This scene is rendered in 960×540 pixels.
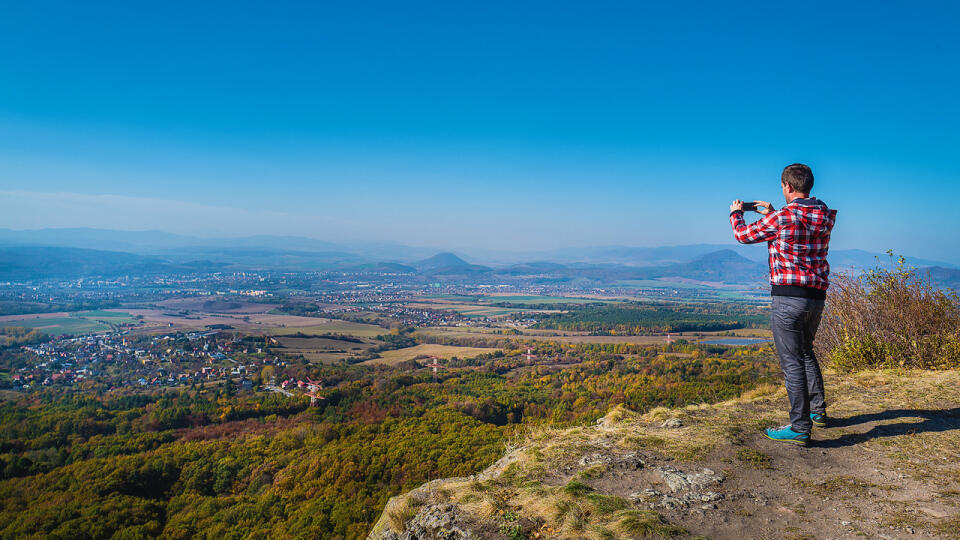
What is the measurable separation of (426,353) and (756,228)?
48055 millimetres

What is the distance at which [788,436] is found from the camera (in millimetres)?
4449

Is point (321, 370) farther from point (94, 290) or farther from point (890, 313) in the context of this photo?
point (94, 290)

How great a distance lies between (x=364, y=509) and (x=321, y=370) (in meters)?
33.4

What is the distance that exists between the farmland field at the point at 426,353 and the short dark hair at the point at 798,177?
43.5 meters

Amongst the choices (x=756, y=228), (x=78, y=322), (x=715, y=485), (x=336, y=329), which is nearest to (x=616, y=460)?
(x=715, y=485)

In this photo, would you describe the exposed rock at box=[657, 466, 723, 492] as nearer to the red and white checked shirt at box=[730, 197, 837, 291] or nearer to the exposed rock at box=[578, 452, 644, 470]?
the exposed rock at box=[578, 452, 644, 470]

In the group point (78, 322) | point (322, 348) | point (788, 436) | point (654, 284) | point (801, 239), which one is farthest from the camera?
point (654, 284)

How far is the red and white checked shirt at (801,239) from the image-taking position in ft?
13.0

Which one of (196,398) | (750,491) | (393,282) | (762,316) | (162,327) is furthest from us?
(393,282)

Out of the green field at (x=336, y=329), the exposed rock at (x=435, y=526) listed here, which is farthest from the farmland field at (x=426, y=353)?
the exposed rock at (x=435, y=526)

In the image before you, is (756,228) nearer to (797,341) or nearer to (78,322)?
(797,341)

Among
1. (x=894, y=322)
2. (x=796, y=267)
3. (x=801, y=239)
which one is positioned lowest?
(x=894, y=322)

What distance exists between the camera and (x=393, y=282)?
151000mm

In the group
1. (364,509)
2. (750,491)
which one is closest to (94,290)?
(364,509)
